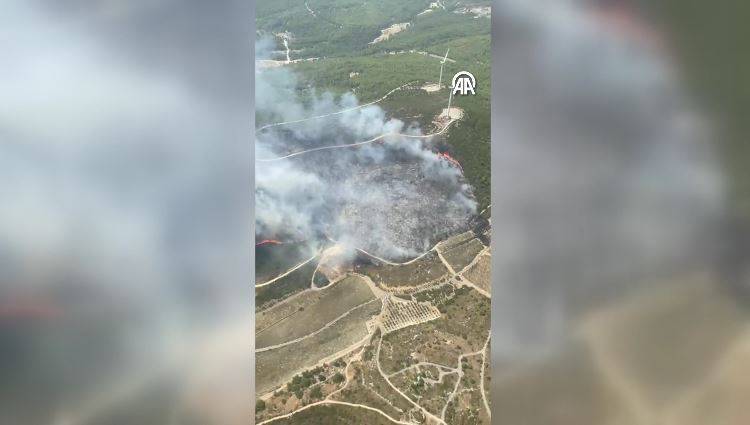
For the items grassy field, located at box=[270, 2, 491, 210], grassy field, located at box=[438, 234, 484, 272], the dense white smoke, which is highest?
grassy field, located at box=[270, 2, 491, 210]

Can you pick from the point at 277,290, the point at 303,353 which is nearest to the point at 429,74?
the point at 277,290

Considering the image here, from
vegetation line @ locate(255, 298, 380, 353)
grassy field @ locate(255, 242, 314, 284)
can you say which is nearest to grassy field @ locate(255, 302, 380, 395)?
vegetation line @ locate(255, 298, 380, 353)

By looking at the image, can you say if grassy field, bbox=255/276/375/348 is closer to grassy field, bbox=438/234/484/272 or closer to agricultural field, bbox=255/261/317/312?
agricultural field, bbox=255/261/317/312

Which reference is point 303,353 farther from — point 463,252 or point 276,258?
point 463,252

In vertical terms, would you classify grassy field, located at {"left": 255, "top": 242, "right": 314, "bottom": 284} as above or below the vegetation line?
above

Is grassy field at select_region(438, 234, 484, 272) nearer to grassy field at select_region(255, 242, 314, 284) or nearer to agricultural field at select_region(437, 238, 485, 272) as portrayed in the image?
agricultural field at select_region(437, 238, 485, 272)
